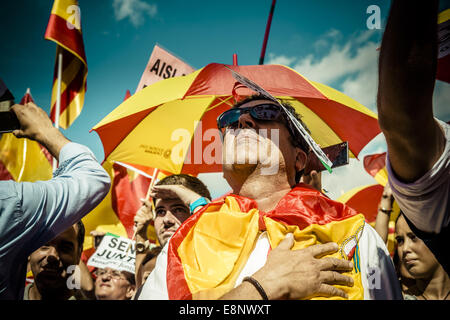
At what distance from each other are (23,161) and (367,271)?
4858 mm

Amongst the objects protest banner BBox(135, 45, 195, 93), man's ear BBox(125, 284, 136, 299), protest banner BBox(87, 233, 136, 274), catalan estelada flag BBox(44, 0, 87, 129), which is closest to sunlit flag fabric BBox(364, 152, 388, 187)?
protest banner BBox(135, 45, 195, 93)

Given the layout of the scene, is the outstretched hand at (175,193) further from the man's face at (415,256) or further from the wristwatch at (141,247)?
the man's face at (415,256)

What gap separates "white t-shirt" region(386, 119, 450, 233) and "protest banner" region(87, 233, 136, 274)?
2.87 meters

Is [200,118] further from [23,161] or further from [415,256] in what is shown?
[23,161]

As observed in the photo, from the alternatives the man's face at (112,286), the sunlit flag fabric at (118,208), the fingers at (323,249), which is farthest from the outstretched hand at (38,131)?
the sunlit flag fabric at (118,208)

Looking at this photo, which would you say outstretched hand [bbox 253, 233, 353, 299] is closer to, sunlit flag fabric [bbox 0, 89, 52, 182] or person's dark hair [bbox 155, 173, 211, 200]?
person's dark hair [bbox 155, 173, 211, 200]

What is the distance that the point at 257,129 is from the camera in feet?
6.69

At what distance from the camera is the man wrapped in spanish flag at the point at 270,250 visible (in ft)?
4.43

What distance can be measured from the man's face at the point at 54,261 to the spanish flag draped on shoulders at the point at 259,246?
4.10 feet

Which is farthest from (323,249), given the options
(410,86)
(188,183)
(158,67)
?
(158,67)

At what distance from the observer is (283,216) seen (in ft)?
5.23
